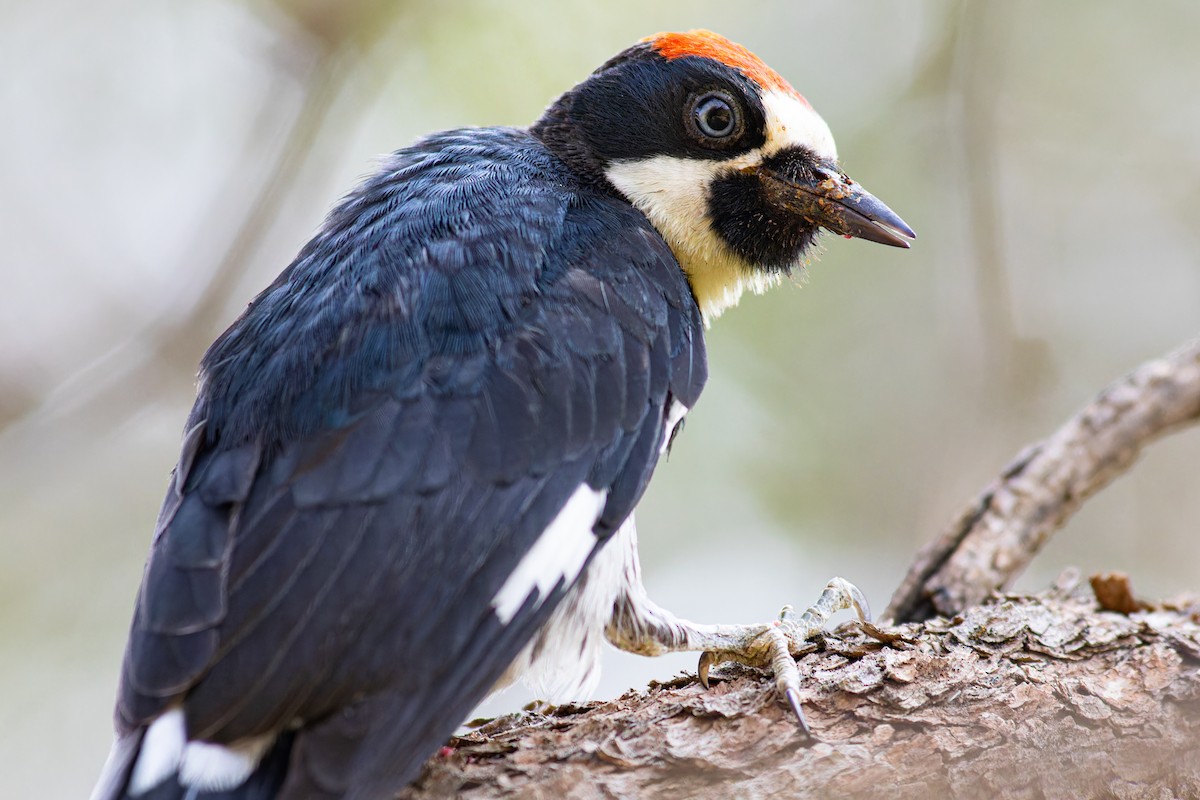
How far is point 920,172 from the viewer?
23.2 ft

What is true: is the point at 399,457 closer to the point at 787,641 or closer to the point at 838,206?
→ the point at 787,641

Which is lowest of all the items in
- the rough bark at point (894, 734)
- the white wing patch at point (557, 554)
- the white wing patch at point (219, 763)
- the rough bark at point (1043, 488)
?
the white wing patch at point (219, 763)

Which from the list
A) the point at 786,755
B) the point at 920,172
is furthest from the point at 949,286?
the point at 786,755

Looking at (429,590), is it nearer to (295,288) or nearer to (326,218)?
(295,288)

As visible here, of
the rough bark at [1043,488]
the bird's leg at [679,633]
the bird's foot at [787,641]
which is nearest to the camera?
the bird's foot at [787,641]

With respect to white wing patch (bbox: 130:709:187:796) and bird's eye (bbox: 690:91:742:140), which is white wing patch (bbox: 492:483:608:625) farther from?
bird's eye (bbox: 690:91:742:140)

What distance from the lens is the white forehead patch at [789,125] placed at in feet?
13.0

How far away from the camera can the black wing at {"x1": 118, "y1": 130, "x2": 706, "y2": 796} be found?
263cm

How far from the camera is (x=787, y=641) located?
3.45 m

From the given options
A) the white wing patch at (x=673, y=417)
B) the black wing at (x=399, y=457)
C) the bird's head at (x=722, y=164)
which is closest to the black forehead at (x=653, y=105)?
the bird's head at (x=722, y=164)

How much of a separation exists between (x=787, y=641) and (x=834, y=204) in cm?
157

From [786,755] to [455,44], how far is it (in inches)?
197

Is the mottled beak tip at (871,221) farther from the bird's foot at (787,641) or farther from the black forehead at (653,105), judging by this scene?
the bird's foot at (787,641)

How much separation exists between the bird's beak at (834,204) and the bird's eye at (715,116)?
194 millimetres
